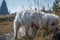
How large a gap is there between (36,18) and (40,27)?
0.46 meters

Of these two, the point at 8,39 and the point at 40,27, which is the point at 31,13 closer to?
the point at 40,27

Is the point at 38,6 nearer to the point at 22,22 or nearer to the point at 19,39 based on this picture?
the point at 22,22

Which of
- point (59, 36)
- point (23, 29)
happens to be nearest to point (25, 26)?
point (23, 29)

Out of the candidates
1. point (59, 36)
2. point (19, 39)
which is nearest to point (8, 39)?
point (19, 39)

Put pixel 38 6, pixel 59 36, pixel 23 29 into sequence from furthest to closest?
pixel 23 29
pixel 38 6
pixel 59 36

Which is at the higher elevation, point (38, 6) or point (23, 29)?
point (38, 6)

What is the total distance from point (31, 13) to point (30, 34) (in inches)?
32.7

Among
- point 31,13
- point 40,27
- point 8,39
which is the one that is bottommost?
point 8,39

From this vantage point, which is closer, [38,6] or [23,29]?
[38,6]

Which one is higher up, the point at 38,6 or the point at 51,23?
the point at 38,6

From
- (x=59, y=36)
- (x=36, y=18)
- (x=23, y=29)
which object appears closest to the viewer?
(x=59, y=36)

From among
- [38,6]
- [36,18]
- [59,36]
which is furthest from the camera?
[36,18]

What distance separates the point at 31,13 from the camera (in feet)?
27.4

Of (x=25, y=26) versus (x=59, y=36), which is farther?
(x=25, y=26)
